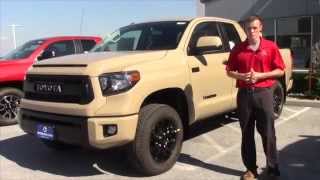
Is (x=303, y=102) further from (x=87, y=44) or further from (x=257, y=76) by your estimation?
(x=257, y=76)

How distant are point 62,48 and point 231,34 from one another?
13.4ft

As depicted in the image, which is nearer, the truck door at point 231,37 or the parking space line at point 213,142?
the parking space line at point 213,142

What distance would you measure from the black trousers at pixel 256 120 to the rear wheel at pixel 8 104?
5051mm

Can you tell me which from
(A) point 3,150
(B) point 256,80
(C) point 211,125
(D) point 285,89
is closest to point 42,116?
(A) point 3,150

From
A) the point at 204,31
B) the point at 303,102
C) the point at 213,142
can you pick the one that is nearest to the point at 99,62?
the point at 204,31

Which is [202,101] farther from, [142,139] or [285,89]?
[285,89]

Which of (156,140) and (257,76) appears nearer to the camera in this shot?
(257,76)

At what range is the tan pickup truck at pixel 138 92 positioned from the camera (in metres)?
5.12

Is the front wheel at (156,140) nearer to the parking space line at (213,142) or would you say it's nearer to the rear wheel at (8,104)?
the parking space line at (213,142)

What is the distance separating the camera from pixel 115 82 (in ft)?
17.0

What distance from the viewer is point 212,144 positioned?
7078 millimetres

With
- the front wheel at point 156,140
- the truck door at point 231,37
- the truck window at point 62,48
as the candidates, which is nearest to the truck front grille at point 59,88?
the front wheel at point 156,140

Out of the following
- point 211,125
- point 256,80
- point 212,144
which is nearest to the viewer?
point 256,80

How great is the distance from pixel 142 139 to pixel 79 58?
130 cm
